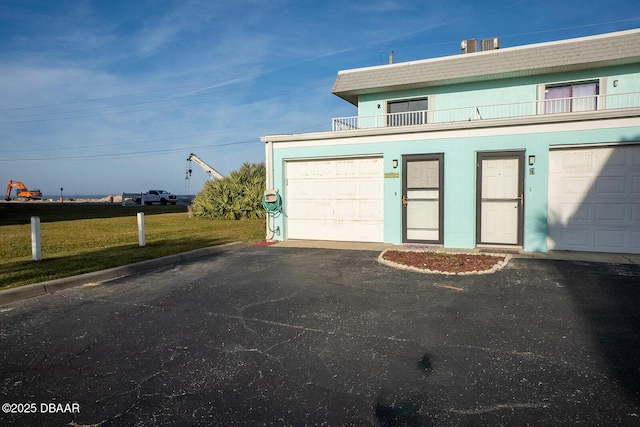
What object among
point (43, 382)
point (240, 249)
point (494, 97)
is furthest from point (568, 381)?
point (494, 97)

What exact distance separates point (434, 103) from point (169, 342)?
627 inches

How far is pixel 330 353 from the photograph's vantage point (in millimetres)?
3998

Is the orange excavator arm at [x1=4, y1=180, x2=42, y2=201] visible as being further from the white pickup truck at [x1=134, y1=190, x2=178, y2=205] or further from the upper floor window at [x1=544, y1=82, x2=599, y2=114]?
the upper floor window at [x1=544, y1=82, x2=599, y2=114]

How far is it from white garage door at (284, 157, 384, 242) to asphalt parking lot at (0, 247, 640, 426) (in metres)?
4.55

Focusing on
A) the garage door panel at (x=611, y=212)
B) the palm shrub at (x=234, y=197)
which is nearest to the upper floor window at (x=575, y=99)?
the garage door panel at (x=611, y=212)

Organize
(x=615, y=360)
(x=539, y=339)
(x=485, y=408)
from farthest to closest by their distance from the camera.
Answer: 1. (x=539, y=339)
2. (x=615, y=360)
3. (x=485, y=408)

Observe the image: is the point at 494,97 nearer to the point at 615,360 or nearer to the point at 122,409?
the point at 615,360

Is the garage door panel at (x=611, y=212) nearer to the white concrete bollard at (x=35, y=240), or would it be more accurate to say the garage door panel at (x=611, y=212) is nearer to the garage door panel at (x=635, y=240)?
the garage door panel at (x=635, y=240)

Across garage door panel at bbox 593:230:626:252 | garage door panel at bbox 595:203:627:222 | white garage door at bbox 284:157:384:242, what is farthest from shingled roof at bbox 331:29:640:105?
garage door panel at bbox 593:230:626:252

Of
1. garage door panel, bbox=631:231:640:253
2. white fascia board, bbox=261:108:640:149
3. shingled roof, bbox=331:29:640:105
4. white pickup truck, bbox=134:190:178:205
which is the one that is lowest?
garage door panel, bbox=631:231:640:253

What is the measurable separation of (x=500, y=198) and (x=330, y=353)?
7443 millimetres

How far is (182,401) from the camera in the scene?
315 centimetres

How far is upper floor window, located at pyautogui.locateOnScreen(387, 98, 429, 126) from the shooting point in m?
17.7

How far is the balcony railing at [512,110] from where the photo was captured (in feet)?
48.0
